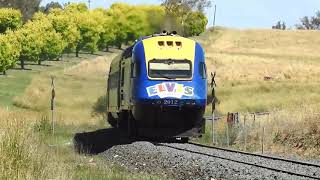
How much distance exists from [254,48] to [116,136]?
77.3 m

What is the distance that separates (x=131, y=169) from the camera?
17797 millimetres

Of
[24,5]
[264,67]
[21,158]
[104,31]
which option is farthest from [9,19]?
[21,158]

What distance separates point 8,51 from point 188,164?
6741 centimetres

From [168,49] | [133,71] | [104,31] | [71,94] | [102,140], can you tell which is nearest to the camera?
[133,71]

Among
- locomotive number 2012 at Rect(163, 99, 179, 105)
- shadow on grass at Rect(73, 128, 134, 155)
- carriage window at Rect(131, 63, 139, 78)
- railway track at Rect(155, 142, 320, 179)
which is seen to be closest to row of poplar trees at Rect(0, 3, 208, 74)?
shadow on grass at Rect(73, 128, 134, 155)

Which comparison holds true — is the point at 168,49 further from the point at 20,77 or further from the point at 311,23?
the point at 311,23

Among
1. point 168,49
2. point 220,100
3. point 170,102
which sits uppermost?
point 168,49

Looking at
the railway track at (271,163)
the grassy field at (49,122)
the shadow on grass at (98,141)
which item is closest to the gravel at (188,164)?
the railway track at (271,163)

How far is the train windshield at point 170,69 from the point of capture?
22.5 meters

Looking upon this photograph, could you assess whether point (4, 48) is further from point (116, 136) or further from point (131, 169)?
point (131, 169)

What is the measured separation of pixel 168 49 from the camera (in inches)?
906

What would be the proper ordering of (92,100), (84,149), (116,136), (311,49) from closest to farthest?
(84,149)
(116,136)
(92,100)
(311,49)

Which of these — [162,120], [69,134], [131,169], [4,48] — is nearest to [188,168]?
[131,169]

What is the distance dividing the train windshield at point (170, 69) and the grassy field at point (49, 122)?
3659 mm
